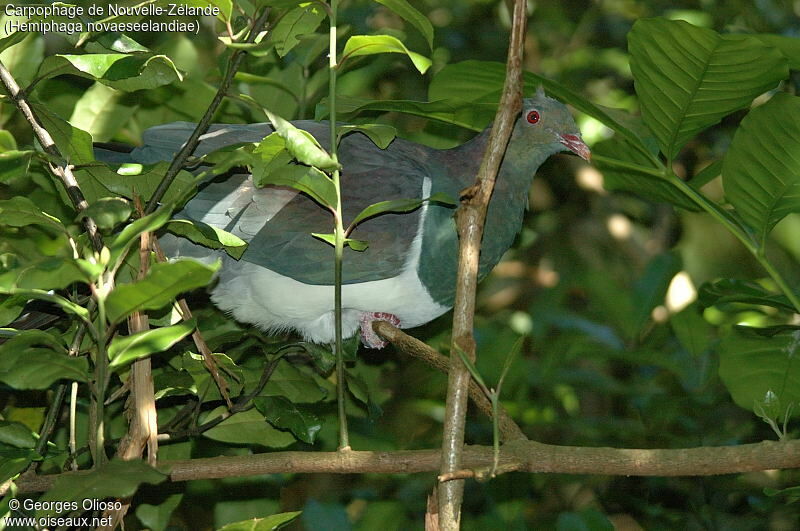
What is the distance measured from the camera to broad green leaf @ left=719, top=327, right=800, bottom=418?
1624mm

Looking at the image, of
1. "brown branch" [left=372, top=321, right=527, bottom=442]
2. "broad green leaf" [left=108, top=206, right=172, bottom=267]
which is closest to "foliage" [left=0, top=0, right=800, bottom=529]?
"broad green leaf" [left=108, top=206, right=172, bottom=267]

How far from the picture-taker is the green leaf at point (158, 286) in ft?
3.07

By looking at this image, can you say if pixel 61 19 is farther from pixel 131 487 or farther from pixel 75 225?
pixel 131 487

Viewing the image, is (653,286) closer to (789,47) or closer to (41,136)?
(789,47)

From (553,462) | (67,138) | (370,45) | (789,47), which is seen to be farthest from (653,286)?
(67,138)

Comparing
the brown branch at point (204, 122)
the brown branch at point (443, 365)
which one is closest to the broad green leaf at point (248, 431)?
the brown branch at point (443, 365)

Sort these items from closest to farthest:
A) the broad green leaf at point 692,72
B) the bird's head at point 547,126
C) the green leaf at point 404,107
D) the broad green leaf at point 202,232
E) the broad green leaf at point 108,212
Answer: the broad green leaf at point 108,212
the broad green leaf at point 202,232
the broad green leaf at point 692,72
the green leaf at point 404,107
the bird's head at point 547,126

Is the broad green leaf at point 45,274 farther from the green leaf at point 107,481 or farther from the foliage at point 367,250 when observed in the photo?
the green leaf at point 107,481

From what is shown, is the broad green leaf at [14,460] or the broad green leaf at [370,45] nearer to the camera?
the broad green leaf at [14,460]

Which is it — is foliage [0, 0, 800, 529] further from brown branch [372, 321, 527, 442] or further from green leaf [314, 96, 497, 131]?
brown branch [372, 321, 527, 442]

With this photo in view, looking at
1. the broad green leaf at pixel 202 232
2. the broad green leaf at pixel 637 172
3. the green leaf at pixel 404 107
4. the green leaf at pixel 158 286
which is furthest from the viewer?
the broad green leaf at pixel 637 172

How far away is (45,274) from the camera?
0.94 meters

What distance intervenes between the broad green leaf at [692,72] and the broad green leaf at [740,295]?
0.91 ft

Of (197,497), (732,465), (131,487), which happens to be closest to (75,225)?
(197,497)
